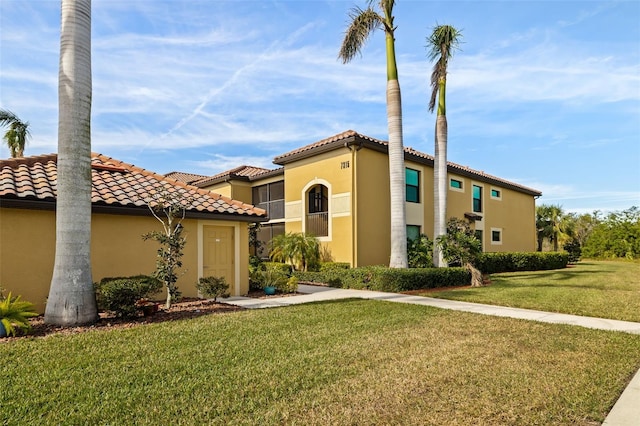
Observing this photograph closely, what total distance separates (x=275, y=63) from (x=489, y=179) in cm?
1837

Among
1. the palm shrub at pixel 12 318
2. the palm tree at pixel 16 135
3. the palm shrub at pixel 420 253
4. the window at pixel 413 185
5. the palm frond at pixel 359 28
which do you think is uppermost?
the palm frond at pixel 359 28

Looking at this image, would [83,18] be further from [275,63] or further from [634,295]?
[634,295]

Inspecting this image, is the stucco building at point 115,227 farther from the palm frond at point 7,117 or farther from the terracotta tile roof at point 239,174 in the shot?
the palm frond at point 7,117

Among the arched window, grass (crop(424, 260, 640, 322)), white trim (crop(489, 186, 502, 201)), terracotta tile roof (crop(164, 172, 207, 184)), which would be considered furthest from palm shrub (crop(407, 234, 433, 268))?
terracotta tile roof (crop(164, 172, 207, 184))

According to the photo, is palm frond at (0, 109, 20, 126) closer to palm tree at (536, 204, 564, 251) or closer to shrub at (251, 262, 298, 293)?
shrub at (251, 262, 298, 293)

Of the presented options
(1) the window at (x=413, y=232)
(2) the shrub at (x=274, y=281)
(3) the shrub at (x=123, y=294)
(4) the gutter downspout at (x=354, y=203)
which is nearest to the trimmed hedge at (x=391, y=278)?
(4) the gutter downspout at (x=354, y=203)

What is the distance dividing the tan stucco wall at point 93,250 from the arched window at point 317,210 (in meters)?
7.55

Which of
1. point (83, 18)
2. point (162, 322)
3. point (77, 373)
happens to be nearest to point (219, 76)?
point (83, 18)

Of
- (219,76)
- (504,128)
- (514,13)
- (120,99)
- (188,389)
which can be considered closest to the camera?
(188,389)

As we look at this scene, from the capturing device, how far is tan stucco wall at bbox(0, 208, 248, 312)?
873cm

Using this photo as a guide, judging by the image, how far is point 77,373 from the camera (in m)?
4.94

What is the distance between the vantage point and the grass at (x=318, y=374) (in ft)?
12.6

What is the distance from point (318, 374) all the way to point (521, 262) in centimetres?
2393

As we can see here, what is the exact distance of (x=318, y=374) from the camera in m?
4.99
